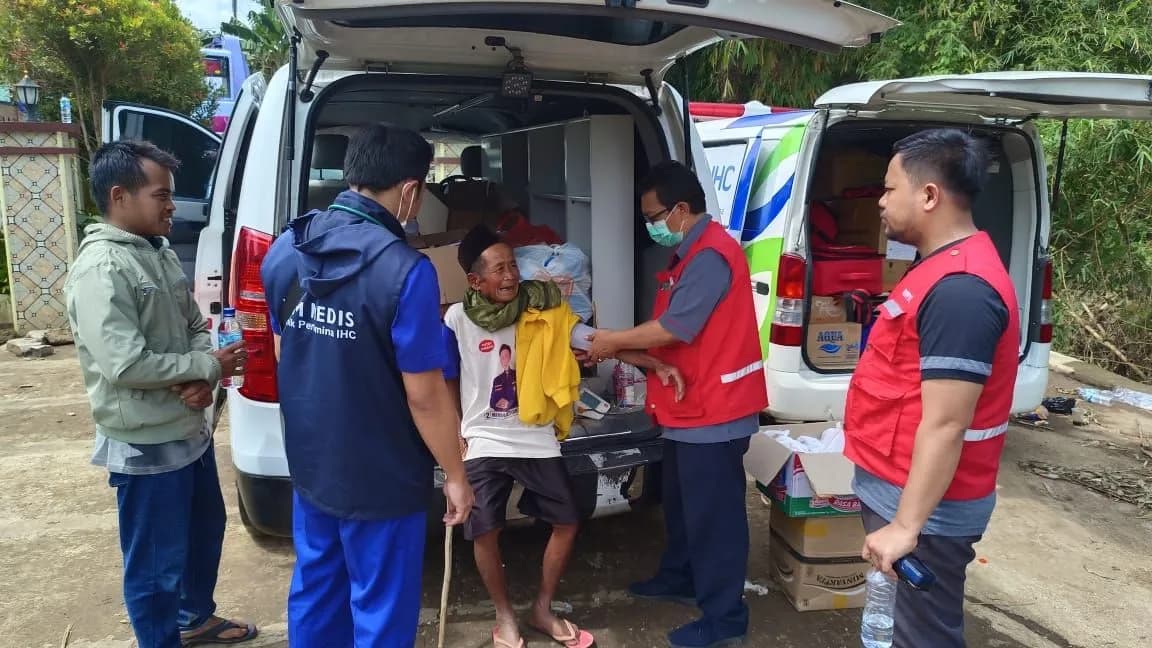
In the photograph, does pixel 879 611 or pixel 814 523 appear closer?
pixel 879 611

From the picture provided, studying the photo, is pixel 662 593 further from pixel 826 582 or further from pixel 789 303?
pixel 789 303

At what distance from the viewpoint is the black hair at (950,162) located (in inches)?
70.2

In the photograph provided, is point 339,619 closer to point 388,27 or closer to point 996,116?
point 388,27

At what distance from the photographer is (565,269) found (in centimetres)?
321

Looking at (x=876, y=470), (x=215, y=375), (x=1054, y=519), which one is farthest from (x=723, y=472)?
(x=1054, y=519)

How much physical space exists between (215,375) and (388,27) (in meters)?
1.16

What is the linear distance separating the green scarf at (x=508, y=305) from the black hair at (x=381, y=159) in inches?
27.4

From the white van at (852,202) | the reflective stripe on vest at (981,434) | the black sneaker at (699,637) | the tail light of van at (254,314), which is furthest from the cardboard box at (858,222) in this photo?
the tail light of van at (254,314)

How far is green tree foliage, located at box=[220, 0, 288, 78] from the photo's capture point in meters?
18.5

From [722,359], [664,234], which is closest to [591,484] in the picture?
[722,359]

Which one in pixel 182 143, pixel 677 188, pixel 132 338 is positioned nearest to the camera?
pixel 132 338

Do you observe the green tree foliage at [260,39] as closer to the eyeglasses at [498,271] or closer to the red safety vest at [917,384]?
the eyeglasses at [498,271]

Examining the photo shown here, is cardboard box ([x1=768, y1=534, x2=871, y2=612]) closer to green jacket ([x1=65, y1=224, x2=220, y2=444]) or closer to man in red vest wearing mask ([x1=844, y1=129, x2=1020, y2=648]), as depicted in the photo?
man in red vest wearing mask ([x1=844, y1=129, x2=1020, y2=648])

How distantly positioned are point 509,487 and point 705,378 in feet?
2.42
